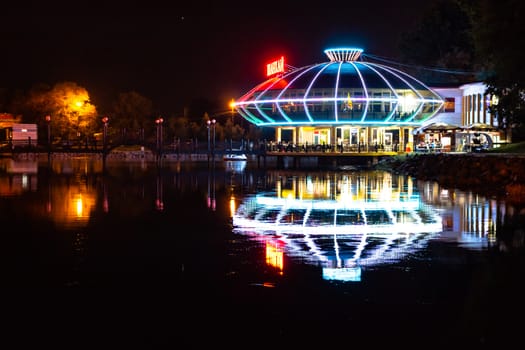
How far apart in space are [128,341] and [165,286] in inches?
112

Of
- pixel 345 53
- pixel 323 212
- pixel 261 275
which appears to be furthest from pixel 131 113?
pixel 261 275

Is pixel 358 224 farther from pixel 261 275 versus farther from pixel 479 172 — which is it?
pixel 479 172

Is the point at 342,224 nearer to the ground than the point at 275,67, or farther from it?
nearer to the ground

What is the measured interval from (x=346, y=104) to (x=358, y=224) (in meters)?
53.8

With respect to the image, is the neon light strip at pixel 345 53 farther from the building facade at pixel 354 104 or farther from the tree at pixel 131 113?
the tree at pixel 131 113

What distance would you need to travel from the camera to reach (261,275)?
13148mm

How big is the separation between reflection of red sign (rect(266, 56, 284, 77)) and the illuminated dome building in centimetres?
319

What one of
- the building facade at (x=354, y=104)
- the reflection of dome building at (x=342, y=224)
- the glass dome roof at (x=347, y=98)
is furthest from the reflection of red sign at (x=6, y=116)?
the reflection of dome building at (x=342, y=224)

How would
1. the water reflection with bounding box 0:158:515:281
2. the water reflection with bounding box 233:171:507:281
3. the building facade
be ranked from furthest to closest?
the building facade, the water reflection with bounding box 0:158:515:281, the water reflection with bounding box 233:171:507:281

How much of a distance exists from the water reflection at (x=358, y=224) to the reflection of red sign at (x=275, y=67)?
51.3 m

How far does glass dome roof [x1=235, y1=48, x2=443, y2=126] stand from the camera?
→ 73.3 m

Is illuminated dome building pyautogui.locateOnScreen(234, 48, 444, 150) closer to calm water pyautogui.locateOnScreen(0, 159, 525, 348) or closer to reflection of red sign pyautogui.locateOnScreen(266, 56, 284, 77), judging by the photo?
reflection of red sign pyautogui.locateOnScreen(266, 56, 284, 77)

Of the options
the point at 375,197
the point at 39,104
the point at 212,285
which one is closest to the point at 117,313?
the point at 212,285

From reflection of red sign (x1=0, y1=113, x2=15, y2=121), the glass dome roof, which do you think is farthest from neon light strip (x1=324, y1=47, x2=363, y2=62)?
reflection of red sign (x1=0, y1=113, x2=15, y2=121)
